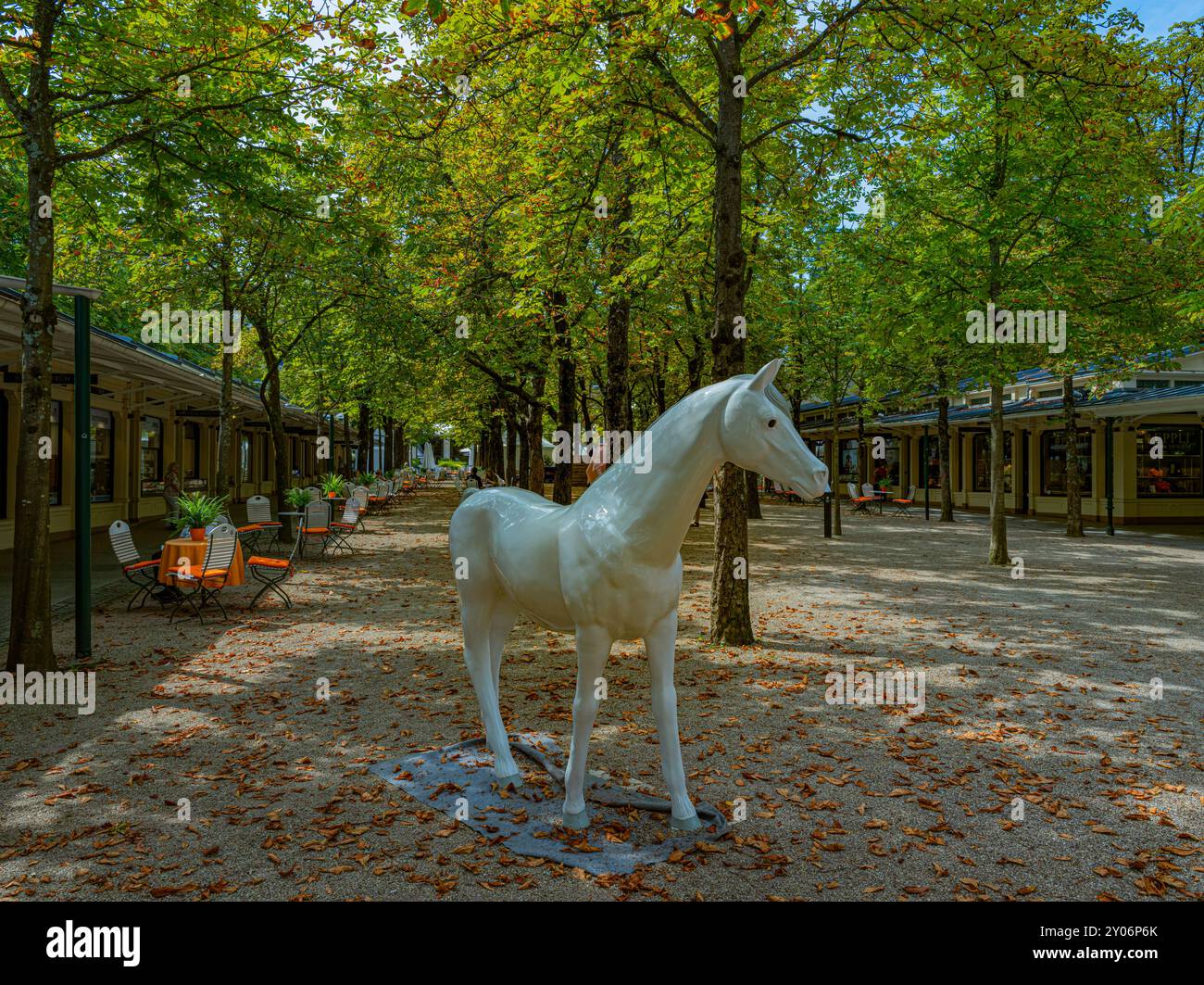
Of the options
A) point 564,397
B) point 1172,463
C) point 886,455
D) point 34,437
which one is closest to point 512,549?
point 34,437

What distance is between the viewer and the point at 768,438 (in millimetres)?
3182

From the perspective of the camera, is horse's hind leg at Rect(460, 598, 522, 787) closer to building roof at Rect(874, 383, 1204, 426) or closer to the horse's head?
the horse's head

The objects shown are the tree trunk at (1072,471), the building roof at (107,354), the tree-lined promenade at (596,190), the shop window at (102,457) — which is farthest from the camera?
the tree trunk at (1072,471)

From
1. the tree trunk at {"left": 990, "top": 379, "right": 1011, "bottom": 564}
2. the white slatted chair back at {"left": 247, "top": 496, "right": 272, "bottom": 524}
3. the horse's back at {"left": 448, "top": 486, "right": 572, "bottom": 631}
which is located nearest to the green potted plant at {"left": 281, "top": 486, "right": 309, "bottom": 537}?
the white slatted chair back at {"left": 247, "top": 496, "right": 272, "bottom": 524}

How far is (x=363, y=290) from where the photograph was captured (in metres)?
13.9

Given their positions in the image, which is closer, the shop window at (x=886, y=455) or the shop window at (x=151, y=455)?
the shop window at (x=151, y=455)

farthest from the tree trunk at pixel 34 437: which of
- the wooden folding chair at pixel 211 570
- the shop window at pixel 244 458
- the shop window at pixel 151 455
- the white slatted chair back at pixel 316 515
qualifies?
the shop window at pixel 244 458

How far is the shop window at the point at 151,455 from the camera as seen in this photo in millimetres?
20797

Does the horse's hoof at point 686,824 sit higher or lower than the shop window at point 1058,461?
lower

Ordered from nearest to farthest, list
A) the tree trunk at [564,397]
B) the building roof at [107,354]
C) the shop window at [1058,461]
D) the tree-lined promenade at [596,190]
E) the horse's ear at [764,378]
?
the horse's ear at [764,378]
the tree-lined promenade at [596,190]
the building roof at [107,354]
the tree trunk at [564,397]
the shop window at [1058,461]

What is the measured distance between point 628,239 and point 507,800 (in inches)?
407

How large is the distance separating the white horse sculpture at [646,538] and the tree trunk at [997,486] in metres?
12.4

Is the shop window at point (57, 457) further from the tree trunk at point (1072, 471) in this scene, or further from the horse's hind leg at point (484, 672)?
the tree trunk at point (1072, 471)

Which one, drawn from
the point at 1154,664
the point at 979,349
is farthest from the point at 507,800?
the point at 979,349
